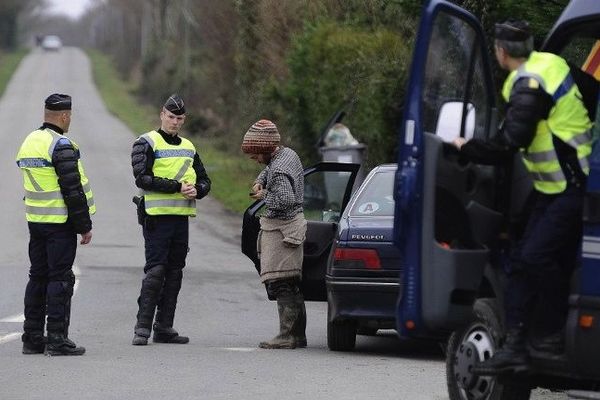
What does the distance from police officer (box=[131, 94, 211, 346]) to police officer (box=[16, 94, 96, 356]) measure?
0.81m

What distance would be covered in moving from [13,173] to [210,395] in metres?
27.3

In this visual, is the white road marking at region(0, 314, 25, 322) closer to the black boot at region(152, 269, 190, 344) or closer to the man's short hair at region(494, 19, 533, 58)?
the black boot at region(152, 269, 190, 344)

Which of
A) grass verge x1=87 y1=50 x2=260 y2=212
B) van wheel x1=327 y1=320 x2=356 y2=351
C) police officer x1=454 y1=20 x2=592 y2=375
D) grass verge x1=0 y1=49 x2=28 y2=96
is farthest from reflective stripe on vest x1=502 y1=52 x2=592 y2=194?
grass verge x1=0 y1=49 x2=28 y2=96

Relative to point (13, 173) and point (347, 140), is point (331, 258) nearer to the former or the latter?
point (347, 140)

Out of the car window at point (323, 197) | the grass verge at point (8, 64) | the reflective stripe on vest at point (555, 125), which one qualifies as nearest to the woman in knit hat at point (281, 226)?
the car window at point (323, 197)

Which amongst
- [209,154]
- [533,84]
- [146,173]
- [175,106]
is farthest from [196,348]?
[209,154]

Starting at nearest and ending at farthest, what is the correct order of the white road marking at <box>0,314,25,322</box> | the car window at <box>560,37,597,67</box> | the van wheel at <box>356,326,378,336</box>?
the car window at <box>560,37,597,67</box>, the van wheel at <box>356,326,378,336</box>, the white road marking at <box>0,314,25,322</box>

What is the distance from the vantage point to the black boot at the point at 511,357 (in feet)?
24.1

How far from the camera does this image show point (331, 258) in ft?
37.1

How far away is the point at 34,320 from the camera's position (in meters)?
11.1

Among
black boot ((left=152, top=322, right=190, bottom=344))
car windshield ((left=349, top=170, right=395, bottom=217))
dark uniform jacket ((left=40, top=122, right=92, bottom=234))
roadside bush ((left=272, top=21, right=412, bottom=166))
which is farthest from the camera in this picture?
roadside bush ((left=272, top=21, right=412, bottom=166))

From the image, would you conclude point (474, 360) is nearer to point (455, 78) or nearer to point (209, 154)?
point (455, 78)

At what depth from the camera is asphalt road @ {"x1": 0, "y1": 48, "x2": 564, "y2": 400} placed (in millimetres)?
9273

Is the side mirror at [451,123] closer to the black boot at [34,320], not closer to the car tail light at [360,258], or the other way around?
the car tail light at [360,258]
